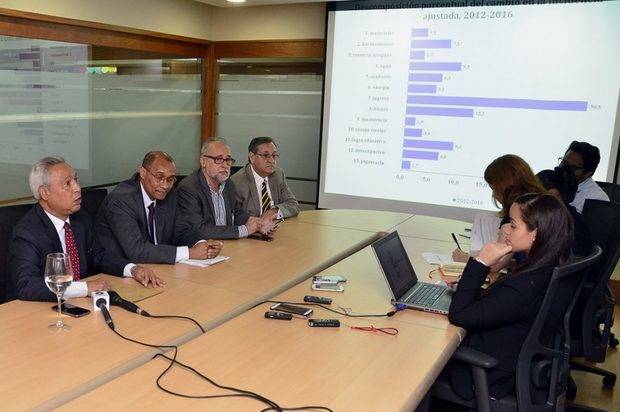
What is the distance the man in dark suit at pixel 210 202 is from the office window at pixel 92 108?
1.79 meters

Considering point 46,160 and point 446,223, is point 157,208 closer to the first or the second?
point 46,160

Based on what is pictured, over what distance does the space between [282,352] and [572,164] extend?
2948 mm

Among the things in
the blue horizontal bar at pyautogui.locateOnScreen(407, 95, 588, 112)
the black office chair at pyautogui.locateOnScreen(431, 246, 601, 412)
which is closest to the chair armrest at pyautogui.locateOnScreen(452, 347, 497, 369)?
the black office chair at pyautogui.locateOnScreen(431, 246, 601, 412)

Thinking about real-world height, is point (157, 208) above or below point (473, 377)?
above

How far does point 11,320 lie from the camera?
1827 millimetres

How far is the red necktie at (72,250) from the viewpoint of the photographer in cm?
237

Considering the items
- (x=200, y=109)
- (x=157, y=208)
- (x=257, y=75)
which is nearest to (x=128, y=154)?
(x=200, y=109)

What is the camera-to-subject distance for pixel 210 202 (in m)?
3.32

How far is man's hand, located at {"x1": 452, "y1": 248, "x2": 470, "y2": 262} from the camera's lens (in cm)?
294

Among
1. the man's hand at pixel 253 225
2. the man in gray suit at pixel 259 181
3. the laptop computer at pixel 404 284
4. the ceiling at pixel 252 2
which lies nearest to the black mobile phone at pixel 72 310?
the laptop computer at pixel 404 284

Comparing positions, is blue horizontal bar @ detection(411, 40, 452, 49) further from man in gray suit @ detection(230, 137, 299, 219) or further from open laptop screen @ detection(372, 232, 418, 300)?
open laptop screen @ detection(372, 232, 418, 300)

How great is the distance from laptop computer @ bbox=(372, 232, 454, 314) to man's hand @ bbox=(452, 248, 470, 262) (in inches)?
20.9

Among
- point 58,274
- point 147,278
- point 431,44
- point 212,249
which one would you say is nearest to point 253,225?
point 212,249

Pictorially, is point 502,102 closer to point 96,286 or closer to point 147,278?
point 147,278
